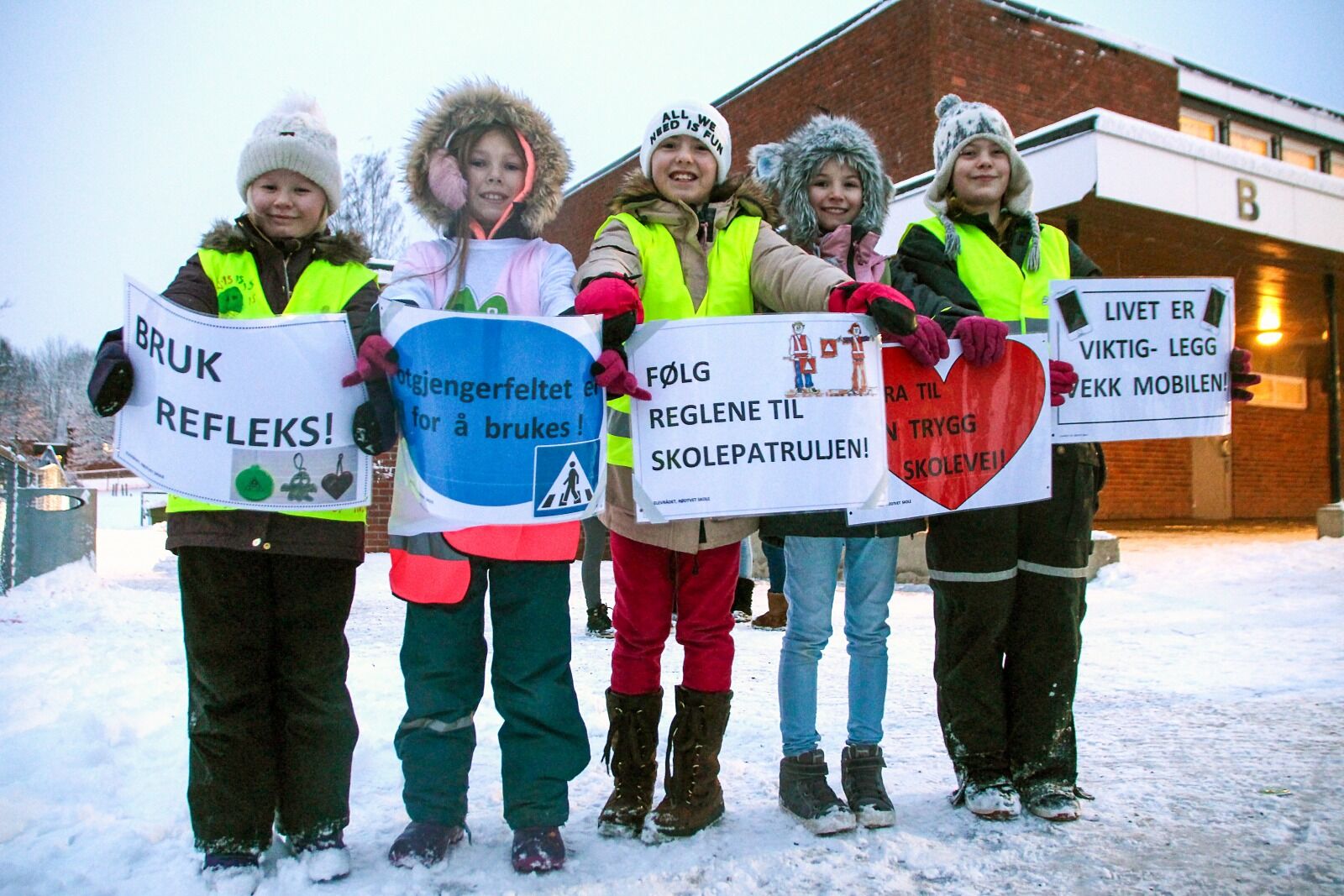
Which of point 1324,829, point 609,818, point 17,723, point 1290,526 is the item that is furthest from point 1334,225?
point 17,723

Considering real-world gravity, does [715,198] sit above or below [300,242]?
above

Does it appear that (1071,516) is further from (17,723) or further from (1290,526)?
(1290,526)

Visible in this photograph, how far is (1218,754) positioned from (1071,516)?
1.15 meters

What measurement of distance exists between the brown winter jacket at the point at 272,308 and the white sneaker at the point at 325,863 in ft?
2.33

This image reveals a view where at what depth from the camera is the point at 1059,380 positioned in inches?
110

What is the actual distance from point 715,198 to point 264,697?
190 centimetres

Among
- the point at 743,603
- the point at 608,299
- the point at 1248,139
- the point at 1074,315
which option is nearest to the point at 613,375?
the point at 608,299

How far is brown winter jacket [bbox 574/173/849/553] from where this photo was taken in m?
2.53

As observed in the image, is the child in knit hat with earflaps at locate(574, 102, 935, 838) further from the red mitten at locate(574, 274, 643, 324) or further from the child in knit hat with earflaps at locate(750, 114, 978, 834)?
the child in knit hat with earflaps at locate(750, 114, 978, 834)

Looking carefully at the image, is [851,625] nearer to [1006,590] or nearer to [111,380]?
[1006,590]

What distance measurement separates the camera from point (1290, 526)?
14070 millimetres

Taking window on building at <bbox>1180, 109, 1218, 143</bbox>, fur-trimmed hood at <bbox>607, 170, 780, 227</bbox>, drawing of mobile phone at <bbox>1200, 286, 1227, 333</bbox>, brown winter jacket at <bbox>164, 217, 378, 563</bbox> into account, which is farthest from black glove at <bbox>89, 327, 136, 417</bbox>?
window on building at <bbox>1180, 109, 1218, 143</bbox>

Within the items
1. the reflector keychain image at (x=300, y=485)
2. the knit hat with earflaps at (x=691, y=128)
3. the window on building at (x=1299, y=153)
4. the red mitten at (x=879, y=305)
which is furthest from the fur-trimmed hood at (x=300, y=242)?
the window on building at (x=1299, y=153)

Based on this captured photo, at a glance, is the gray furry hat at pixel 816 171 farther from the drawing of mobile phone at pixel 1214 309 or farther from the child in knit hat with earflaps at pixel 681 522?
the drawing of mobile phone at pixel 1214 309
